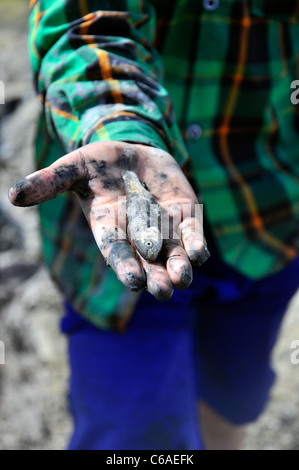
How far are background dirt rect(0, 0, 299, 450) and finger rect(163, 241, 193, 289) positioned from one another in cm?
136

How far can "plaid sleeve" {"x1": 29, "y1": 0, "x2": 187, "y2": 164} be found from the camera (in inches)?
35.3

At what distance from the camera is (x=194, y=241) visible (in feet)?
2.48

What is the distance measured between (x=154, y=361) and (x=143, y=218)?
0.64 metres

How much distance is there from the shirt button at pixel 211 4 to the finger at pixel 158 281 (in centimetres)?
66

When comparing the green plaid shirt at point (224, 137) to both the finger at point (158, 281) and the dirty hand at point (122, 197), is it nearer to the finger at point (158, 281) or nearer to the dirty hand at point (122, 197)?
the dirty hand at point (122, 197)

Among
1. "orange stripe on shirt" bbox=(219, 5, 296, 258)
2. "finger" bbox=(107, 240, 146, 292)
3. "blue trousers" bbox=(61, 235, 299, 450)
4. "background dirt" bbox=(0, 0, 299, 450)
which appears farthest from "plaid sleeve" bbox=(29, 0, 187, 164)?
"background dirt" bbox=(0, 0, 299, 450)

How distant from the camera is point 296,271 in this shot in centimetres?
140

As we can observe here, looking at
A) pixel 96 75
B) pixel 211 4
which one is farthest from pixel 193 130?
pixel 96 75

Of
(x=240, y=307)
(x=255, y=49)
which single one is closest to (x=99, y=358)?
(x=240, y=307)

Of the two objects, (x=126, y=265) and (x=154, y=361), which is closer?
(x=126, y=265)

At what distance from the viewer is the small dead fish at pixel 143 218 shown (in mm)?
735

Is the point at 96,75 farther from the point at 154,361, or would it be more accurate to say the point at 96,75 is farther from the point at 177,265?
the point at 154,361

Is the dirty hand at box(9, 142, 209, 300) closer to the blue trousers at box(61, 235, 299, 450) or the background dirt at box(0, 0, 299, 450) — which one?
the blue trousers at box(61, 235, 299, 450)
